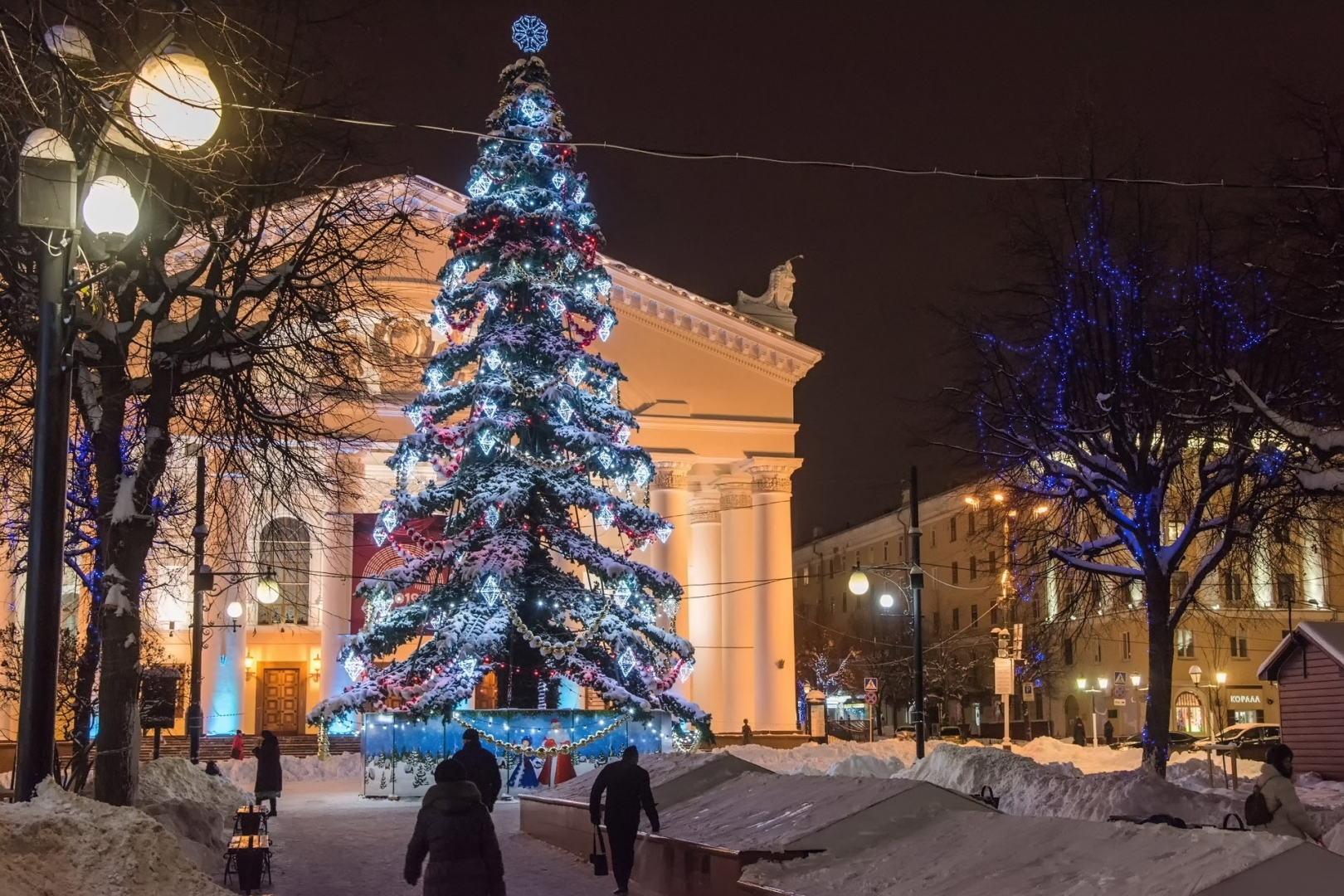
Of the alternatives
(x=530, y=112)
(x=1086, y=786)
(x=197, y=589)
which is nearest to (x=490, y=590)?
(x=197, y=589)

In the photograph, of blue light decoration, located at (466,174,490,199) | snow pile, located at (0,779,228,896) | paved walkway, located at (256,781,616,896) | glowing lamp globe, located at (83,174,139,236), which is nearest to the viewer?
snow pile, located at (0,779,228,896)

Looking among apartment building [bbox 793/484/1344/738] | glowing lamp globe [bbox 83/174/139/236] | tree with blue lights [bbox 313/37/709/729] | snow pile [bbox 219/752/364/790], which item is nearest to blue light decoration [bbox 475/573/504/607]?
tree with blue lights [bbox 313/37/709/729]

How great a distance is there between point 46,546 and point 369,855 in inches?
403

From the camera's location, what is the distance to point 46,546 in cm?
977

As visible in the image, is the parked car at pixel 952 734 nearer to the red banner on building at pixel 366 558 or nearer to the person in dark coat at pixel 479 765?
the red banner on building at pixel 366 558

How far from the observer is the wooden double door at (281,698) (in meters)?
53.0

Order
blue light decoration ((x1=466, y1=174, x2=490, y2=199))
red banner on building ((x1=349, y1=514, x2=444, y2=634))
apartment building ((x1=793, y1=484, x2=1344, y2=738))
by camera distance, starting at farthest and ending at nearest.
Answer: apartment building ((x1=793, y1=484, x2=1344, y2=738)), red banner on building ((x1=349, y1=514, x2=444, y2=634)), blue light decoration ((x1=466, y1=174, x2=490, y2=199))

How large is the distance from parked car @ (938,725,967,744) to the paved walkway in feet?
88.1

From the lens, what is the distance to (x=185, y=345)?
15.8 m

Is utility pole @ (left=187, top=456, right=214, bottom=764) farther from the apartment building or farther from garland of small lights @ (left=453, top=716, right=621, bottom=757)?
the apartment building

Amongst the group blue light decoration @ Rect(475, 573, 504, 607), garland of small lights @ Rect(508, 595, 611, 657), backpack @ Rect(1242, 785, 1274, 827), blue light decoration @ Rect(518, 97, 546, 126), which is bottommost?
backpack @ Rect(1242, 785, 1274, 827)

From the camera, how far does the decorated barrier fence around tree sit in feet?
97.9

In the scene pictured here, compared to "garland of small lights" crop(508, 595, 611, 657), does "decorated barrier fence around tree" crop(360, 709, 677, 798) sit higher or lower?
lower

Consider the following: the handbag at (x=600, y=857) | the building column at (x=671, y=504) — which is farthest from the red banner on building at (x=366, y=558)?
the handbag at (x=600, y=857)
